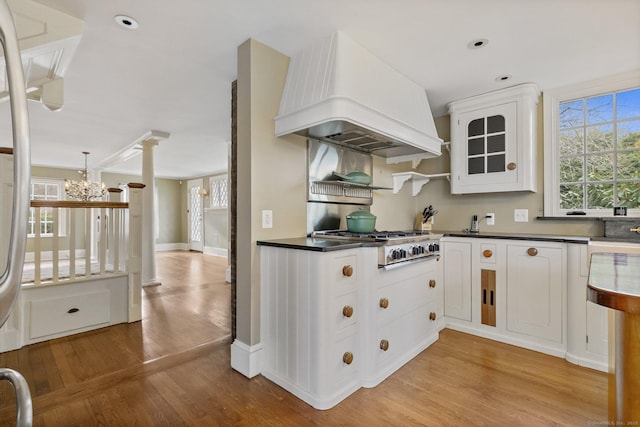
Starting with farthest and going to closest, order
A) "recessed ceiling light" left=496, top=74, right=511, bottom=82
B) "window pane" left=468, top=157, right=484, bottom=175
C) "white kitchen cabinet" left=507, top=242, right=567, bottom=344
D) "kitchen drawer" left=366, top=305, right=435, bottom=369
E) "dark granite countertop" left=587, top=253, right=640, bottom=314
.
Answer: "window pane" left=468, top=157, right=484, bottom=175, "recessed ceiling light" left=496, top=74, right=511, bottom=82, "white kitchen cabinet" left=507, top=242, right=567, bottom=344, "kitchen drawer" left=366, top=305, right=435, bottom=369, "dark granite countertop" left=587, top=253, right=640, bottom=314

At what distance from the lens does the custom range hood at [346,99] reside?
1997mm

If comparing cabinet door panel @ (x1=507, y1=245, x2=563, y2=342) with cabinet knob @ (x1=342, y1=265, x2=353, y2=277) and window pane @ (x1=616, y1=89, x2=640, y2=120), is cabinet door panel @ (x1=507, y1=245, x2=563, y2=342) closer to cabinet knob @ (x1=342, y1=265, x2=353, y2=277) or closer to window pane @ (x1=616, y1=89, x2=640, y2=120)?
window pane @ (x1=616, y1=89, x2=640, y2=120)

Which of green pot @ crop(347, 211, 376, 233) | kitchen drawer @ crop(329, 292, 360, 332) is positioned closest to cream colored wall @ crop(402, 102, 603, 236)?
green pot @ crop(347, 211, 376, 233)

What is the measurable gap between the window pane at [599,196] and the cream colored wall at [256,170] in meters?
2.66

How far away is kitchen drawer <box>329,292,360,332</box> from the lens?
1.81 metres

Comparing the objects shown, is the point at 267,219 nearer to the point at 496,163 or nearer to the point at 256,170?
the point at 256,170

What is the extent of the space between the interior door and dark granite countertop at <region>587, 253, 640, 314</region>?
894cm

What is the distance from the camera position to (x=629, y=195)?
2.56m

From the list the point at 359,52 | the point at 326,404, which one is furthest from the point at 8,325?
the point at 359,52

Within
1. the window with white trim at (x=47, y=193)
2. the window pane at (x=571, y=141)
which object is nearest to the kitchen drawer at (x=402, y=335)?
the window pane at (x=571, y=141)

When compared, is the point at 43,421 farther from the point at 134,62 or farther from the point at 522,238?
the point at 522,238

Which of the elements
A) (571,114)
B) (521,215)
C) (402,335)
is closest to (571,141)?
(571,114)

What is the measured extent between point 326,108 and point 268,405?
182cm

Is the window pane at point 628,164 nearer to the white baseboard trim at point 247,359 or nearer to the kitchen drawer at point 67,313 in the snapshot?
the white baseboard trim at point 247,359
